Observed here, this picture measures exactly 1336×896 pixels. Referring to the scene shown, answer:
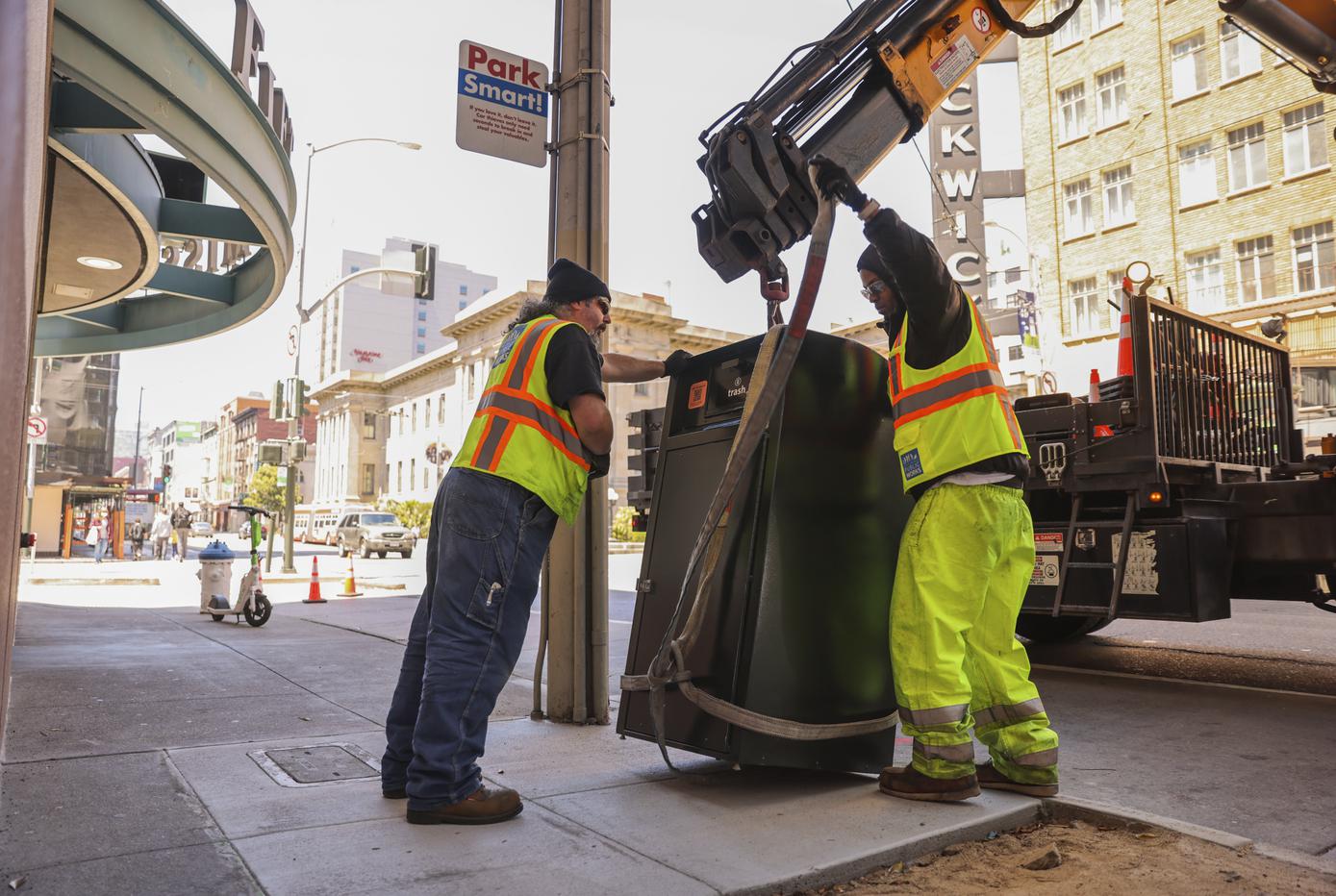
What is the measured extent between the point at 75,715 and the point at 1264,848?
533cm

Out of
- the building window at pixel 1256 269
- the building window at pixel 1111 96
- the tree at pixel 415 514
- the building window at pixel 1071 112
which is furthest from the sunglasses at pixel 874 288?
the tree at pixel 415 514

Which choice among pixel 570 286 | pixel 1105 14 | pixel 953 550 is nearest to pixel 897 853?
pixel 953 550

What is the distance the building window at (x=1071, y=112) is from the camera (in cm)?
2922

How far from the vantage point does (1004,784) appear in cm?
349

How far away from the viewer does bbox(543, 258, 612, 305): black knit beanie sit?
3600 mm

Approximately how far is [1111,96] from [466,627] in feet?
102

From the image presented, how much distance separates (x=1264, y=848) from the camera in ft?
9.55

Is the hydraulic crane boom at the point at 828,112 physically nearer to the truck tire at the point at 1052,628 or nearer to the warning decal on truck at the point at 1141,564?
the warning decal on truck at the point at 1141,564

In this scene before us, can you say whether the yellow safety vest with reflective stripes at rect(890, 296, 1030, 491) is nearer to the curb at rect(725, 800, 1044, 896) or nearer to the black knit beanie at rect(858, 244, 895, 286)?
the black knit beanie at rect(858, 244, 895, 286)

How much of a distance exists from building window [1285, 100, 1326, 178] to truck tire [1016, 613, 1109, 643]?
21.4 meters

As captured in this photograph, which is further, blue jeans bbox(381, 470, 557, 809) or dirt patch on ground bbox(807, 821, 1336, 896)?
blue jeans bbox(381, 470, 557, 809)

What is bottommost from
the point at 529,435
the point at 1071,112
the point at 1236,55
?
the point at 529,435

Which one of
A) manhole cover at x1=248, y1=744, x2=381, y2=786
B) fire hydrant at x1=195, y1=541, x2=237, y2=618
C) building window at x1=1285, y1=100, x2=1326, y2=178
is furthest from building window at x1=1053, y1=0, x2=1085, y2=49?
manhole cover at x1=248, y1=744, x2=381, y2=786

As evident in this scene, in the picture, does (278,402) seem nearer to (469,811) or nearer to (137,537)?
(137,537)
